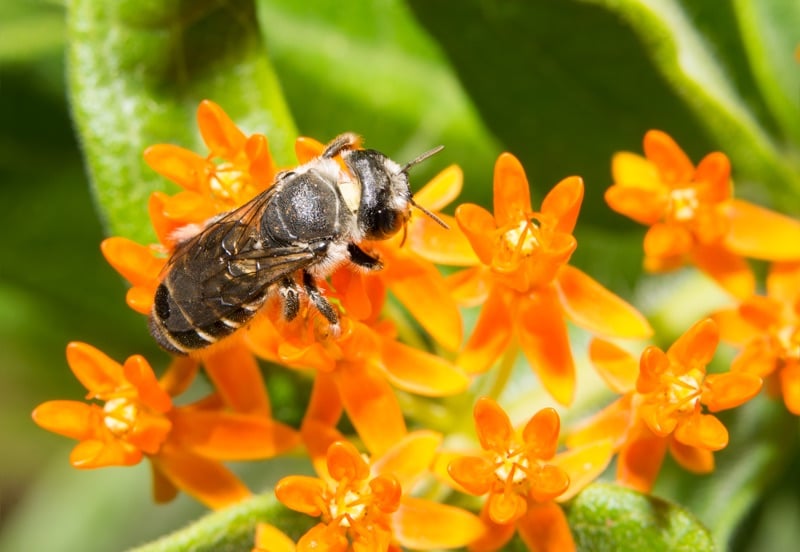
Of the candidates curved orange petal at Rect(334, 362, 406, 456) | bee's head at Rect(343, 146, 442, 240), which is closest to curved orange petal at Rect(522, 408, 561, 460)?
curved orange petal at Rect(334, 362, 406, 456)

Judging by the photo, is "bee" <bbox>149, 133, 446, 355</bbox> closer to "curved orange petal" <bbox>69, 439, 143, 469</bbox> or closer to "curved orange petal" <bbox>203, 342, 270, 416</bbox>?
"curved orange petal" <bbox>203, 342, 270, 416</bbox>

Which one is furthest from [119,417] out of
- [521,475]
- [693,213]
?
[693,213]

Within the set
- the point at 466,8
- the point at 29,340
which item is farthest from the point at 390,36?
the point at 29,340

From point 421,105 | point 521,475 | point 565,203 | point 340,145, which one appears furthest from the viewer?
point 421,105

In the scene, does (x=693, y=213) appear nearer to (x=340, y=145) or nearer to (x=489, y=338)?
(x=489, y=338)

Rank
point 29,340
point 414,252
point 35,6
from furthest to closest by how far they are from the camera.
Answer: point 29,340 → point 35,6 → point 414,252

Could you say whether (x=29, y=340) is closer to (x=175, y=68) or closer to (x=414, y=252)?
(x=175, y=68)
